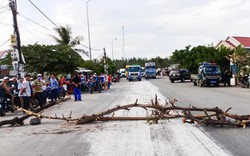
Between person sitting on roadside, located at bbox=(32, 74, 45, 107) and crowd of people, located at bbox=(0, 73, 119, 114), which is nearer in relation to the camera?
crowd of people, located at bbox=(0, 73, 119, 114)

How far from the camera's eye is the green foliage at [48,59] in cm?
2798

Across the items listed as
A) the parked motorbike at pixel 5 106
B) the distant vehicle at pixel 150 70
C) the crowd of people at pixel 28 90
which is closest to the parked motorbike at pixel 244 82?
the crowd of people at pixel 28 90

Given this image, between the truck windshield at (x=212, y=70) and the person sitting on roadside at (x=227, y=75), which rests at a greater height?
the truck windshield at (x=212, y=70)

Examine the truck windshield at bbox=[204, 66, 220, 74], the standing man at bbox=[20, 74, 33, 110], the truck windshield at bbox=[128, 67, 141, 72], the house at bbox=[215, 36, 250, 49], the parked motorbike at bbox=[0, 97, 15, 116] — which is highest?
the house at bbox=[215, 36, 250, 49]

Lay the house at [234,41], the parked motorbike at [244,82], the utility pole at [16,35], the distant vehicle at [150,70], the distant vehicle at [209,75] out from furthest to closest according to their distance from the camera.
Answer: the distant vehicle at [150,70]
the house at [234,41]
the distant vehicle at [209,75]
the parked motorbike at [244,82]
the utility pole at [16,35]

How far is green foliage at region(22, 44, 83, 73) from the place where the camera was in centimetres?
2798

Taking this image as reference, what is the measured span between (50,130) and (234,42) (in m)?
43.2

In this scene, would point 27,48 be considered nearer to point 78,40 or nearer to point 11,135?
point 78,40

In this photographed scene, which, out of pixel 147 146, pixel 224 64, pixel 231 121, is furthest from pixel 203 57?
pixel 147 146

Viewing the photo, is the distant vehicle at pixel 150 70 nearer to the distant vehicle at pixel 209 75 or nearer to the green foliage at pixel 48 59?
the distant vehicle at pixel 209 75

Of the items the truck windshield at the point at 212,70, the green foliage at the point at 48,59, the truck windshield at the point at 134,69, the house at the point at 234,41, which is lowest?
the truck windshield at the point at 212,70

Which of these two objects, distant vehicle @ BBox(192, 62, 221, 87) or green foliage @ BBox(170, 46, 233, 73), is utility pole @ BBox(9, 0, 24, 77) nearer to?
distant vehicle @ BBox(192, 62, 221, 87)

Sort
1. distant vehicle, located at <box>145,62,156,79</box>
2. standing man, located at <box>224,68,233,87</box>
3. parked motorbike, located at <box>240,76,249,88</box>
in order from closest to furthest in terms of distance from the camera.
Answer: parked motorbike, located at <box>240,76,249,88</box>
standing man, located at <box>224,68,233,87</box>
distant vehicle, located at <box>145,62,156,79</box>

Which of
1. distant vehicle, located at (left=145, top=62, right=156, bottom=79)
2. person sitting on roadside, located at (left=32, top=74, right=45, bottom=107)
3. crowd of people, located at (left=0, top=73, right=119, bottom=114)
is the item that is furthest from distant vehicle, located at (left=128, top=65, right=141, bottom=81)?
person sitting on roadside, located at (left=32, top=74, right=45, bottom=107)
